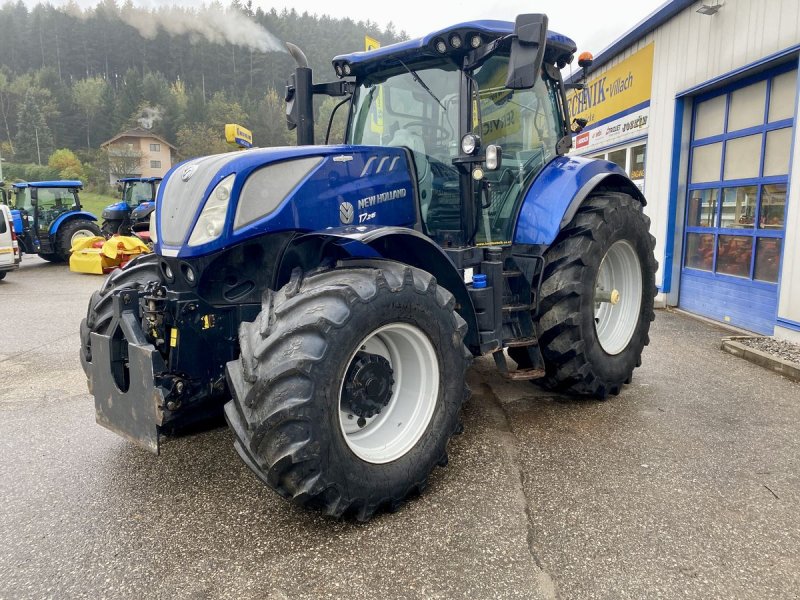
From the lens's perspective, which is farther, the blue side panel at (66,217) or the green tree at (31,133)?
the green tree at (31,133)

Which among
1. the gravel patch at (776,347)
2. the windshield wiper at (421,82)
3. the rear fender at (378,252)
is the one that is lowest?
the gravel patch at (776,347)

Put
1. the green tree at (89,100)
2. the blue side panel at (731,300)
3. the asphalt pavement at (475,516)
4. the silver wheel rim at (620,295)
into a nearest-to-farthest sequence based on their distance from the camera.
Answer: the asphalt pavement at (475,516) → the silver wheel rim at (620,295) → the blue side panel at (731,300) → the green tree at (89,100)

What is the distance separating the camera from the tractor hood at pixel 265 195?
2715 mm

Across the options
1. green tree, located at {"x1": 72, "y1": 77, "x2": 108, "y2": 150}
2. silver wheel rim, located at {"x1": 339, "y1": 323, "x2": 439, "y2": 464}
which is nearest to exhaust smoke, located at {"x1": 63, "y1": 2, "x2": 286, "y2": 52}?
green tree, located at {"x1": 72, "y1": 77, "x2": 108, "y2": 150}

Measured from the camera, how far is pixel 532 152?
4.18 meters

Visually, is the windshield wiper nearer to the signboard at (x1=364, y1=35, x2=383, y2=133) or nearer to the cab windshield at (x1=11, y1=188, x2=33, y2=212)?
→ the signboard at (x1=364, y1=35, x2=383, y2=133)

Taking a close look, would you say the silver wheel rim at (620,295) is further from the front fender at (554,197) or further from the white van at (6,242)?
the white van at (6,242)

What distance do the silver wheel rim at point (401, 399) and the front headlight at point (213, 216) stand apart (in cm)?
88

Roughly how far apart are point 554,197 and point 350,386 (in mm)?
2043

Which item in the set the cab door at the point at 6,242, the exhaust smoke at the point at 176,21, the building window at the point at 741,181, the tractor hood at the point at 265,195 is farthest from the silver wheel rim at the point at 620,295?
the exhaust smoke at the point at 176,21

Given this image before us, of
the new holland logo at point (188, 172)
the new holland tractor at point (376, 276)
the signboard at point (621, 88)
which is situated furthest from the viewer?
the signboard at point (621, 88)

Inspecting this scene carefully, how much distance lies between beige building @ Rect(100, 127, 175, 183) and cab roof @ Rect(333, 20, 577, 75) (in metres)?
57.6

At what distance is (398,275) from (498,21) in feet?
6.20

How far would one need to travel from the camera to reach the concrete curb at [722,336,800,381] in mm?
4707
